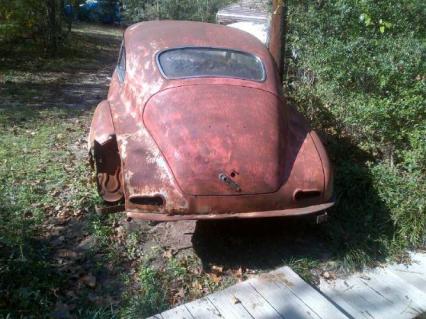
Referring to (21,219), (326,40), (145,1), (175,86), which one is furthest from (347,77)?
(145,1)

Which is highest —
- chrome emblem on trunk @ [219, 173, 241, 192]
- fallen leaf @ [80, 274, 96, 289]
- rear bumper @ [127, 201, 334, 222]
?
chrome emblem on trunk @ [219, 173, 241, 192]

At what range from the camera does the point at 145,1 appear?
18.9 m

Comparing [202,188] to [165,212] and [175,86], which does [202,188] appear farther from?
[175,86]

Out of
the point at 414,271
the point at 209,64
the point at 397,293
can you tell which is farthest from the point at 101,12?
the point at 397,293

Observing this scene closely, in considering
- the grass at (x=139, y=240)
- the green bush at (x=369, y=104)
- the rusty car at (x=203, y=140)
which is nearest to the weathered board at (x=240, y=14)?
the green bush at (x=369, y=104)

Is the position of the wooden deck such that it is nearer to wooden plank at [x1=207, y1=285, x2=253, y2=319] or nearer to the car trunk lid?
wooden plank at [x1=207, y1=285, x2=253, y2=319]

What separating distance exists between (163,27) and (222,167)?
245 cm

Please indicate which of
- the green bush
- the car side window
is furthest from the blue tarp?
the car side window

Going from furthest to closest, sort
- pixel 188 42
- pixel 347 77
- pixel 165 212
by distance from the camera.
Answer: pixel 347 77, pixel 188 42, pixel 165 212

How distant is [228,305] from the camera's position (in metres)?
3.44

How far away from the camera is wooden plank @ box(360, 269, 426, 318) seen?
3.62 m

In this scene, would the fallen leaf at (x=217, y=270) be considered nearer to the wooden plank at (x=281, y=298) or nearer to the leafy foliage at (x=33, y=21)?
the wooden plank at (x=281, y=298)

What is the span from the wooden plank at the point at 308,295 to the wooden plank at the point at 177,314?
90 centimetres

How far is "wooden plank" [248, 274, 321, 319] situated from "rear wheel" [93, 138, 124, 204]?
1.47m
